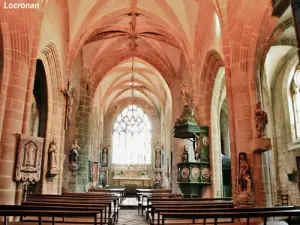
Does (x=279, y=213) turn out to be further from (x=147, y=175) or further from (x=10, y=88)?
(x=147, y=175)

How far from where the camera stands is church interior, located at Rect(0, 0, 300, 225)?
7.24 metres

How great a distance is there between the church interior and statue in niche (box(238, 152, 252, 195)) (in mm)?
41

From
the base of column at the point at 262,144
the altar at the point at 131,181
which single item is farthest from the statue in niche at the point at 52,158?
the altar at the point at 131,181

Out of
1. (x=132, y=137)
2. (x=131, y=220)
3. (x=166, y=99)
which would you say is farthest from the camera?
(x=132, y=137)

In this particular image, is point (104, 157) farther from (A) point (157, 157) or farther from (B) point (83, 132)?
(B) point (83, 132)

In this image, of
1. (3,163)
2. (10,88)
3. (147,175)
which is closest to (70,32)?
(10,88)

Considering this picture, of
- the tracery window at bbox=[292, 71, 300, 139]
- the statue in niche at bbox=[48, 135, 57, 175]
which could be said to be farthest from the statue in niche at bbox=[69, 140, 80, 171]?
the tracery window at bbox=[292, 71, 300, 139]

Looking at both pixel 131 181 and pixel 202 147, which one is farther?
pixel 131 181

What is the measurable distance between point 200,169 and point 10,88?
276 inches

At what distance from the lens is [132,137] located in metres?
28.4

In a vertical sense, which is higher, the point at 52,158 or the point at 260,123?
the point at 260,123

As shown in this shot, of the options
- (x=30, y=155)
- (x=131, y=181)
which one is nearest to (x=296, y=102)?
(x=30, y=155)

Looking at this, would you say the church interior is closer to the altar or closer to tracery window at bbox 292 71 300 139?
tracery window at bbox 292 71 300 139

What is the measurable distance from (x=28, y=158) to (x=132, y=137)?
20.9 metres
